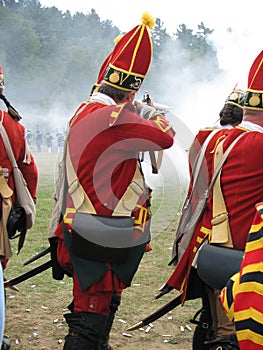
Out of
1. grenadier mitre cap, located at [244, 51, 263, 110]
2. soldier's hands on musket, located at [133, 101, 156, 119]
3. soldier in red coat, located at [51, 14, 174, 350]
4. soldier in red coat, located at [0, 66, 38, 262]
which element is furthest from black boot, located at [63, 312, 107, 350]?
grenadier mitre cap, located at [244, 51, 263, 110]

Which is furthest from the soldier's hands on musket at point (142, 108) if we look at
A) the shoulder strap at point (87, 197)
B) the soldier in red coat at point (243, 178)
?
the soldier in red coat at point (243, 178)

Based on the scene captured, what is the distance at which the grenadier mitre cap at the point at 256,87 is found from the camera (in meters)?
3.32

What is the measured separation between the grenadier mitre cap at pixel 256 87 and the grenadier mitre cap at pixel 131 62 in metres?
0.70

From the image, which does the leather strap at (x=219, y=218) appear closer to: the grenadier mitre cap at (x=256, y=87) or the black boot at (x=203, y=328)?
the grenadier mitre cap at (x=256, y=87)

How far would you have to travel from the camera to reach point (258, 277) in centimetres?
191

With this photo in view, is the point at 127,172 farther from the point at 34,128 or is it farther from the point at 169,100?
the point at 34,128

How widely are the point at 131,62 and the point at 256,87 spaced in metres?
0.81

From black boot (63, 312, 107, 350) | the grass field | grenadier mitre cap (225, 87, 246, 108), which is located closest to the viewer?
black boot (63, 312, 107, 350)

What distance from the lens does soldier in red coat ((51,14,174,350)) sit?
3.56 metres

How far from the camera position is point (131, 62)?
3.70 m

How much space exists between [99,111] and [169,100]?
800 inches

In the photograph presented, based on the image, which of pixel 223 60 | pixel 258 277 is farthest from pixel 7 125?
pixel 223 60

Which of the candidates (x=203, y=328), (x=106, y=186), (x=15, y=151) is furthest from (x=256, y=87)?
(x=15, y=151)

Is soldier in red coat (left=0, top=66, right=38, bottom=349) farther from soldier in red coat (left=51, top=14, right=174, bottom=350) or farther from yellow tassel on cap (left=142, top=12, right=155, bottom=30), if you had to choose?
yellow tassel on cap (left=142, top=12, right=155, bottom=30)
